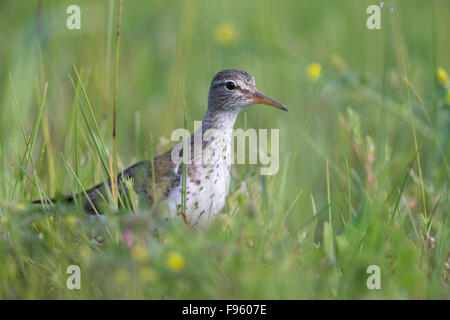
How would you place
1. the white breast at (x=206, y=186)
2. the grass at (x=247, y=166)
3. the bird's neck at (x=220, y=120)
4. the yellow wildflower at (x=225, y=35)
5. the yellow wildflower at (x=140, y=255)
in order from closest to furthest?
the yellow wildflower at (x=140, y=255) → the grass at (x=247, y=166) → the white breast at (x=206, y=186) → the bird's neck at (x=220, y=120) → the yellow wildflower at (x=225, y=35)

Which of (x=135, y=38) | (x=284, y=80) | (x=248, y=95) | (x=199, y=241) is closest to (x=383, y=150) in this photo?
(x=248, y=95)

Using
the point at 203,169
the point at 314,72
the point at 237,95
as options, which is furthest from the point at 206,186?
the point at 314,72

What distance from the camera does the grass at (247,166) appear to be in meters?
3.04

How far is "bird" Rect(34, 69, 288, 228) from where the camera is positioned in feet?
13.8

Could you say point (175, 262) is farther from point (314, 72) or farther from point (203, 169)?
point (314, 72)

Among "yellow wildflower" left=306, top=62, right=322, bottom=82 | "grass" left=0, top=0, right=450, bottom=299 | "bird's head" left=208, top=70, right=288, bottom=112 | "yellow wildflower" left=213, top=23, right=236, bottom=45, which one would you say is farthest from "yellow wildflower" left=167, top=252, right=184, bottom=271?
"yellow wildflower" left=213, top=23, right=236, bottom=45

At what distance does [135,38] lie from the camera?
8.95 m

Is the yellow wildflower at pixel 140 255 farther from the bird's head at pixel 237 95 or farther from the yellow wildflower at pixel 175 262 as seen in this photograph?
the bird's head at pixel 237 95

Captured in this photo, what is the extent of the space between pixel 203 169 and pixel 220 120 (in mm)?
627

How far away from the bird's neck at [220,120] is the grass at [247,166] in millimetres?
301

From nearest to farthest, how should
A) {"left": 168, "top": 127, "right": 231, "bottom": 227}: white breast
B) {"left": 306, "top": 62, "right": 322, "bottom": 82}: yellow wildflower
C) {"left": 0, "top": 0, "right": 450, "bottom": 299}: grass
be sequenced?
1. {"left": 0, "top": 0, "right": 450, "bottom": 299}: grass
2. {"left": 168, "top": 127, "right": 231, "bottom": 227}: white breast
3. {"left": 306, "top": 62, "right": 322, "bottom": 82}: yellow wildflower

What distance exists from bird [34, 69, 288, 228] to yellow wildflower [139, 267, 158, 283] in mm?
941

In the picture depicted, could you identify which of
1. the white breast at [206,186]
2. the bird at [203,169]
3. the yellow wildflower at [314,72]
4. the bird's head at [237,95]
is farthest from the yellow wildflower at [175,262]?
the yellow wildflower at [314,72]

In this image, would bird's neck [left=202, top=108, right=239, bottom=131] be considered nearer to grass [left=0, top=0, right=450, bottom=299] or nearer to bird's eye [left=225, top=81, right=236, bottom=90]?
bird's eye [left=225, top=81, right=236, bottom=90]
